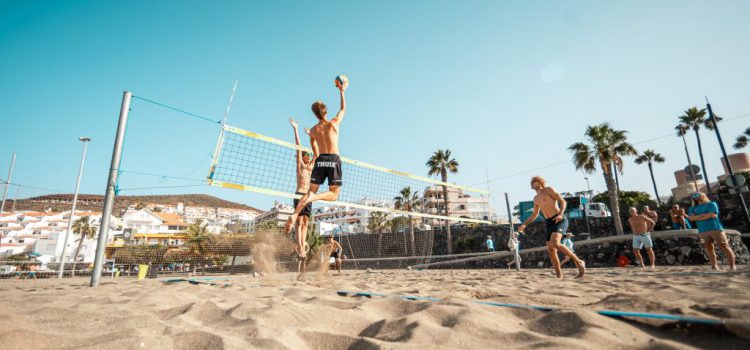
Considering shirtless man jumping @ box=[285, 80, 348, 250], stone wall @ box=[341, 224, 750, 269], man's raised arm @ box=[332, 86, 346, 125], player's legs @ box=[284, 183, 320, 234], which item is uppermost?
man's raised arm @ box=[332, 86, 346, 125]

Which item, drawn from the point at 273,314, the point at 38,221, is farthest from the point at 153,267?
the point at 38,221

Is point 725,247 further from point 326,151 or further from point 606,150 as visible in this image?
point 606,150

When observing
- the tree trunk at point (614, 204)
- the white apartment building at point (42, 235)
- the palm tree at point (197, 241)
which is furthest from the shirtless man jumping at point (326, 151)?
the white apartment building at point (42, 235)

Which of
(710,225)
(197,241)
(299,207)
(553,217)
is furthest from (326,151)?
(197,241)

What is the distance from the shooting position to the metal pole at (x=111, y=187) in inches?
180

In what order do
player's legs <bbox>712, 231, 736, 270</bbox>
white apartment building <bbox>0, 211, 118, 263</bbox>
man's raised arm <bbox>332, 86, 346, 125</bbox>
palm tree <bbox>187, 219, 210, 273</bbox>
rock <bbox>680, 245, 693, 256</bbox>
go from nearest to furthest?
man's raised arm <bbox>332, 86, 346, 125</bbox> < player's legs <bbox>712, 231, 736, 270</bbox> < rock <bbox>680, 245, 693, 256</bbox> < palm tree <bbox>187, 219, 210, 273</bbox> < white apartment building <bbox>0, 211, 118, 263</bbox>

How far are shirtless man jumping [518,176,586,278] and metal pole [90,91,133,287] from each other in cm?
611

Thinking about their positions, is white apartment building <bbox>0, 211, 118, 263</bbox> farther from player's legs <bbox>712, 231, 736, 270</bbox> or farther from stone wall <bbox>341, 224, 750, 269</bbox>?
player's legs <bbox>712, 231, 736, 270</bbox>

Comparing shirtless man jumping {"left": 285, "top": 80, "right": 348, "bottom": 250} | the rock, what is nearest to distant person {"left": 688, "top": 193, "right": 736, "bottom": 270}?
the rock

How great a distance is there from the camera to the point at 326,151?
14.1 ft

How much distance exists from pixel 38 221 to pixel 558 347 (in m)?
89.7

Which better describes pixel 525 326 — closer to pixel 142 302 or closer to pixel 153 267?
pixel 142 302

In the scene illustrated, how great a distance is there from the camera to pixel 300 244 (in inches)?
187

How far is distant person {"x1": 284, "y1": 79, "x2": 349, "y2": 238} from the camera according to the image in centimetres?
415
